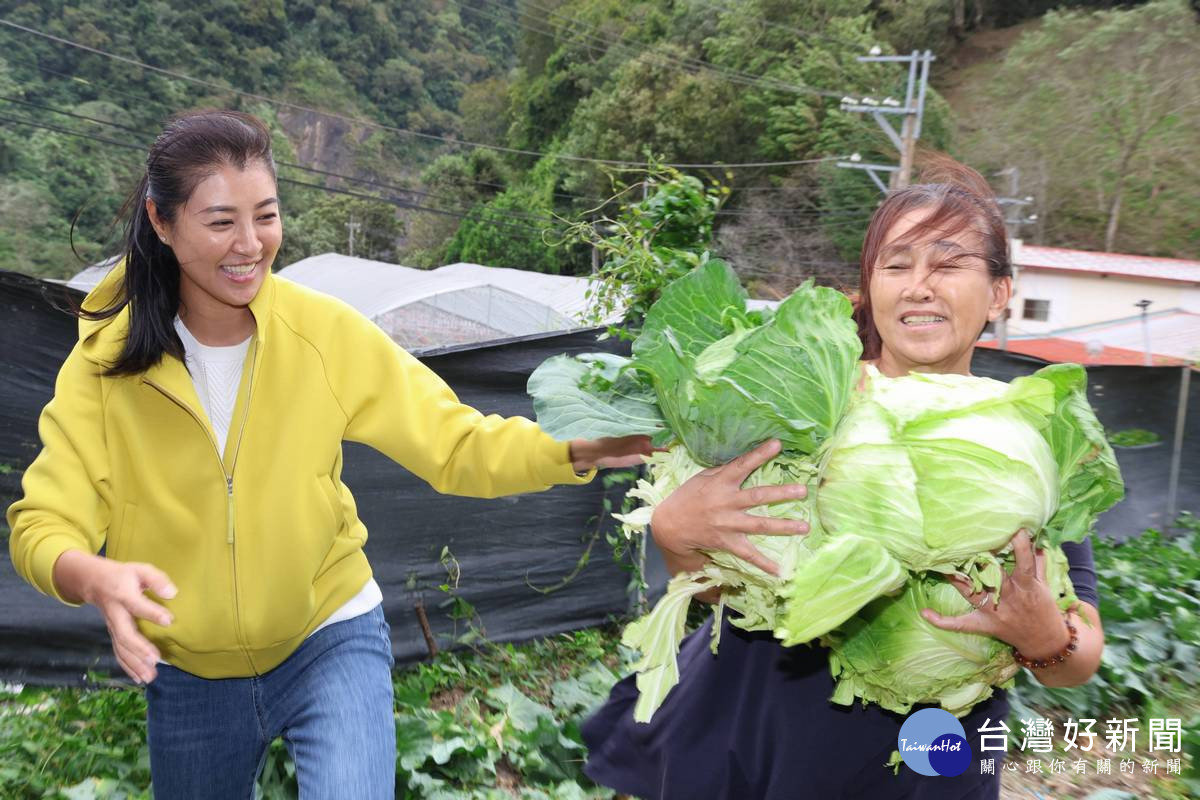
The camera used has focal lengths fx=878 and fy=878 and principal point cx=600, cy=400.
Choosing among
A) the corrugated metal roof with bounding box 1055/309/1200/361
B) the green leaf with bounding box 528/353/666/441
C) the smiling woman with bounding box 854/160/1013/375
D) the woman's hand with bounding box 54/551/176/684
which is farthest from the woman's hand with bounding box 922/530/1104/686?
the corrugated metal roof with bounding box 1055/309/1200/361

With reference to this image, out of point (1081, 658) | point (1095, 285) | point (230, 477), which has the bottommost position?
point (1095, 285)

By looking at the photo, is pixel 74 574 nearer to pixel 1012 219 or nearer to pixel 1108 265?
pixel 1012 219

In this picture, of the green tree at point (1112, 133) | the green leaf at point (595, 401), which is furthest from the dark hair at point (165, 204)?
the green tree at point (1112, 133)

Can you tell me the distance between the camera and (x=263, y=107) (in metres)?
48.6

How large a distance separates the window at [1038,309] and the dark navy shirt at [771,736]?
29.7 metres

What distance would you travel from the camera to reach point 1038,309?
2855 cm

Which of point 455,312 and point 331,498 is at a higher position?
point 331,498

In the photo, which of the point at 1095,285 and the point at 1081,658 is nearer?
the point at 1081,658

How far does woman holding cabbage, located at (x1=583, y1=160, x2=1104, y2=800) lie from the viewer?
1.64 metres

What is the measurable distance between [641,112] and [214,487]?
39.2 m

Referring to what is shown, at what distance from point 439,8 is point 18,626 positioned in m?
68.7

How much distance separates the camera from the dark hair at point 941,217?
182cm

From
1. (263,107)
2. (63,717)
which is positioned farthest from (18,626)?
(263,107)

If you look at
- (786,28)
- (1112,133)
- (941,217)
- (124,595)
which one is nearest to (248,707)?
(124,595)
